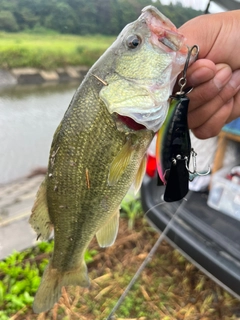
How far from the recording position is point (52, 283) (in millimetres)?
1130

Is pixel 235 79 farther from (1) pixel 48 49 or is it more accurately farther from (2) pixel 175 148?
(1) pixel 48 49

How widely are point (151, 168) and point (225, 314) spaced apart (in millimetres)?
1006

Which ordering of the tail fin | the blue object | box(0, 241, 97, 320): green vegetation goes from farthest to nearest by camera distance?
the blue object → box(0, 241, 97, 320): green vegetation → the tail fin

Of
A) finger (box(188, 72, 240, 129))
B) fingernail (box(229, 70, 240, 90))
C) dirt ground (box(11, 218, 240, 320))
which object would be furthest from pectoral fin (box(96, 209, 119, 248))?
dirt ground (box(11, 218, 240, 320))

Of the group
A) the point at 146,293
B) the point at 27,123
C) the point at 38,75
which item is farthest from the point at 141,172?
the point at 27,123

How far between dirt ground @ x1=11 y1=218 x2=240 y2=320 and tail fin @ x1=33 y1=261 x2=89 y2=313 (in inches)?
33.6

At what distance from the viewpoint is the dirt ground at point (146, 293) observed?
195 centimetres

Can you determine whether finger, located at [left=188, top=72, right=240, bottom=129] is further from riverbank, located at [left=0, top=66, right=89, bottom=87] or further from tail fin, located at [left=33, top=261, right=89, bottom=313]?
riverbank, located at [left=0, top=66, right=89, bottom=87]

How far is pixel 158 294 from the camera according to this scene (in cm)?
209

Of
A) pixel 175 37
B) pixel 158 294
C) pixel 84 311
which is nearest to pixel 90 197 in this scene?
pixel 175 37

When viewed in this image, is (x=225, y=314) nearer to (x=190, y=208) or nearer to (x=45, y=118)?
(x=190, y=208)

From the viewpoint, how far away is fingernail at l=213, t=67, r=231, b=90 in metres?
0.97

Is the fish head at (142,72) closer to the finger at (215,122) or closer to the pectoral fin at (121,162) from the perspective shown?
the pectoral fin at (121,162)

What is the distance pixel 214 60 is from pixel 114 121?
349 mm
